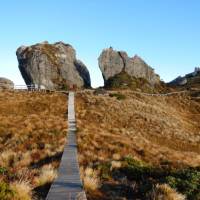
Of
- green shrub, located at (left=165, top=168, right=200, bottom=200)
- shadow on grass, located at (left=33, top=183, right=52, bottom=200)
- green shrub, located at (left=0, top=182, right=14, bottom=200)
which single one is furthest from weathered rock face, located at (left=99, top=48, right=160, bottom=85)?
green shrub, located at (left=0, top=182, right=14, bottom=200)

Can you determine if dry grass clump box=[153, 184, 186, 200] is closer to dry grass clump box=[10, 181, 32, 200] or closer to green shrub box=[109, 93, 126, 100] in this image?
dry grass clump box=[10, 181, 32, 200]

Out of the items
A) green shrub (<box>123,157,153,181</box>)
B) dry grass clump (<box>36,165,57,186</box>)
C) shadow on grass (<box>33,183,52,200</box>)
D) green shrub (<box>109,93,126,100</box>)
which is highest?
green shrub (<box>109,93,126,100</box>)

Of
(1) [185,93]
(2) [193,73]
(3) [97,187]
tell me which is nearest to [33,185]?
(3) [97,187]

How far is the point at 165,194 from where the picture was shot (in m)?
12.2

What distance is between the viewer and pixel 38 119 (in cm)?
3903

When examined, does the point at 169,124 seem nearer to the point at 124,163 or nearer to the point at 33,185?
the point at 124,163

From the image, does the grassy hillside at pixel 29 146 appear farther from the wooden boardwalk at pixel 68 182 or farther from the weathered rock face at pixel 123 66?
the weathered rock face at pixel 123 66

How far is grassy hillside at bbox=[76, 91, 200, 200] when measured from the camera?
13.9m

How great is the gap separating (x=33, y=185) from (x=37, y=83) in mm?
64244

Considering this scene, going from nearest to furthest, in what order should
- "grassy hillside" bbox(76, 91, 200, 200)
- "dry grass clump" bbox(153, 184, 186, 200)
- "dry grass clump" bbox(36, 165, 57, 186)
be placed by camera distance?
"dry grass clump" bbox(153, 184, 186, 200) → "dry grass clump" bbox(36, 165, 57, 186) → "grassy hillside" bbox(76, 91, 200, 200)

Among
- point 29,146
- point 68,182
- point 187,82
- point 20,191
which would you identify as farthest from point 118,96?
point 187,82

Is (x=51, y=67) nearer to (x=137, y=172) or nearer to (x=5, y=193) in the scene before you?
(x=137, y=172)

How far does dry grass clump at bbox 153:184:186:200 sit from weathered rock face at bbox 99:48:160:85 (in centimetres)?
7200

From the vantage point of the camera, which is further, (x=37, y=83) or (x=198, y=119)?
(x=37, y=83)
